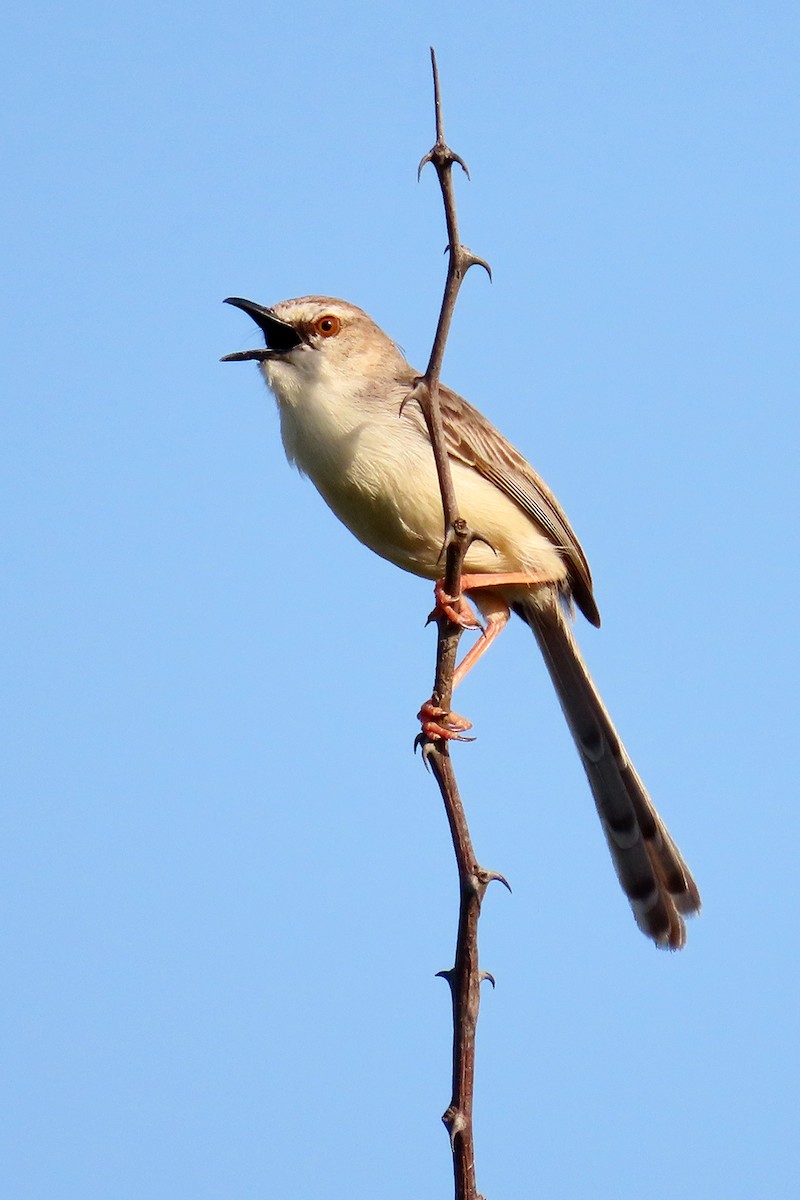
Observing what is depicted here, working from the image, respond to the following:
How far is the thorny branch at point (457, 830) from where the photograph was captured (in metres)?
2.91

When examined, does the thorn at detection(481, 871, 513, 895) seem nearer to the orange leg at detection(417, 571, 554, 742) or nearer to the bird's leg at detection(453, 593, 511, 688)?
the orange leg at detection(417, 571, 554, 742)

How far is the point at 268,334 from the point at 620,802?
2.76m

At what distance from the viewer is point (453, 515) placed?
3.61 m

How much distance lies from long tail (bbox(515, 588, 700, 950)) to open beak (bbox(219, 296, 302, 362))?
5.66ft

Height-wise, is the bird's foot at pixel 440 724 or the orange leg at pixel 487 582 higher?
the orange leg at pixel 487 582

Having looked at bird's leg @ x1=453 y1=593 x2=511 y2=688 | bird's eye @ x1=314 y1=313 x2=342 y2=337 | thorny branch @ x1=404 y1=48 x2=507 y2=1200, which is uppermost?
bird's eye @ x1=314 y1=313 x2=342 y2=337

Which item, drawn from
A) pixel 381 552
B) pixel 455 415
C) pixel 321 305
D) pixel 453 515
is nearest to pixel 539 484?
pixel 455 415

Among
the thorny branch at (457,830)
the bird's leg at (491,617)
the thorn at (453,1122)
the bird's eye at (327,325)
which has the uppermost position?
the bird's eye at (327,325)

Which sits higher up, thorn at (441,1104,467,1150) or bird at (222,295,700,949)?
bird at (222,295,700,949)

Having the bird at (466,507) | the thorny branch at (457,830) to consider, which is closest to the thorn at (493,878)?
the thorny branch at (457,830)

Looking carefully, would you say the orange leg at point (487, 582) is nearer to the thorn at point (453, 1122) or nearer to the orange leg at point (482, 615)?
the orange leg at point (482, 615)

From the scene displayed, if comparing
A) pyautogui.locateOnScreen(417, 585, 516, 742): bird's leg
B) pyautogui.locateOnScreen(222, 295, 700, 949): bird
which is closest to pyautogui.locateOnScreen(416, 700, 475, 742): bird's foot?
pyautogui.locateOnScreen(417, 585, 516, 742): bird's leg

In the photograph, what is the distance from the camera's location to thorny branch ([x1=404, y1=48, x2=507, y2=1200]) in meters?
2.91

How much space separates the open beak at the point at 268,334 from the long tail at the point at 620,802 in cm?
173
